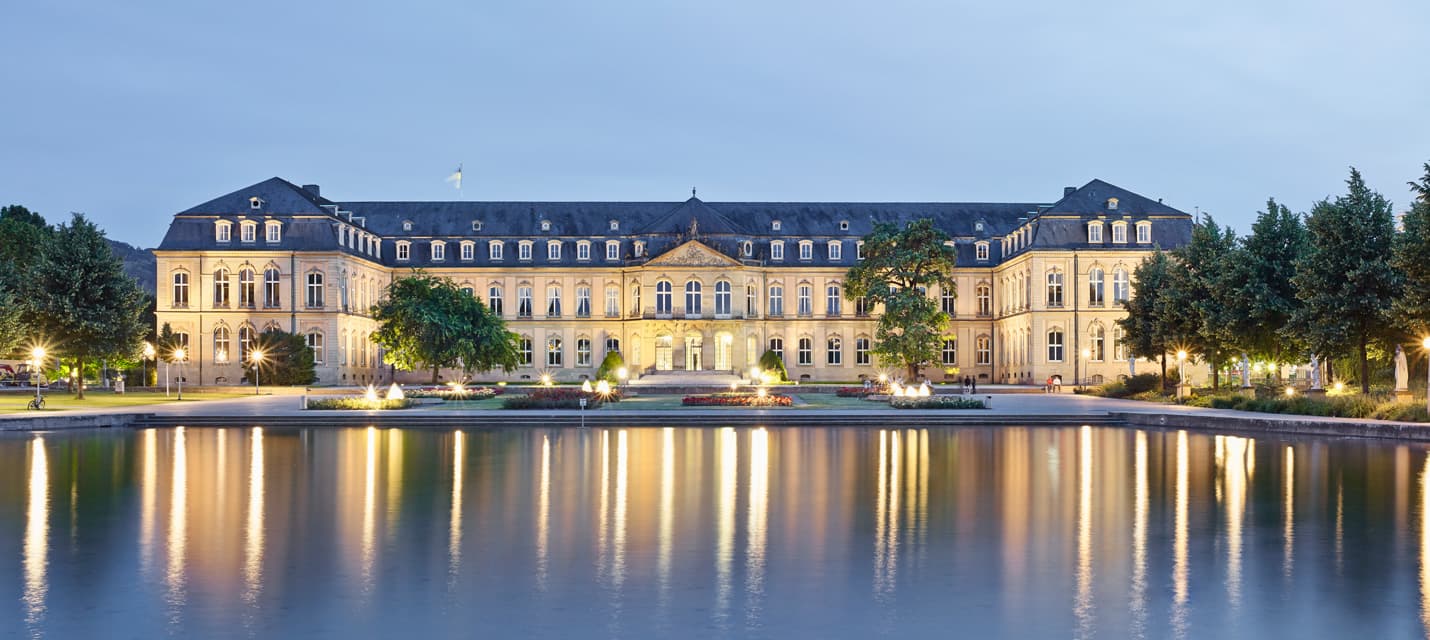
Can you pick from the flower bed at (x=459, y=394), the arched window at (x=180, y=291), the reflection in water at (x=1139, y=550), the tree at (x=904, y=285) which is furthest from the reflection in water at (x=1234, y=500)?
the arched window at (x=180, y=291)

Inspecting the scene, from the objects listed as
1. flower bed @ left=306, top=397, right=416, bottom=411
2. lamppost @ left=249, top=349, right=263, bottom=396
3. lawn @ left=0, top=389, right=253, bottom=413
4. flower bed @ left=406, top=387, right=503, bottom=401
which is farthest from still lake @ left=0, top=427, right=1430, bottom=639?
lamppost @ left=249, top=349, right=263, bottom=396

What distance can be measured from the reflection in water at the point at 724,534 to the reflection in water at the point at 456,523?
2.35 m

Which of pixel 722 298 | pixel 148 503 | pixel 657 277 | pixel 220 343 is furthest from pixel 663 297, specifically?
pixel 148 503

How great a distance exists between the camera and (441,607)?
10.8m

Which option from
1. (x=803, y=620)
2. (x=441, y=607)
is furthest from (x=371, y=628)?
(x=803, y=620)

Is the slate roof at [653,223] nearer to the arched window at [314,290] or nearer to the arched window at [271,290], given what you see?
the arched window at [314,290]

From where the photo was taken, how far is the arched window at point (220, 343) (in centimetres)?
7038

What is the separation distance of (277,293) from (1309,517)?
6446 cm

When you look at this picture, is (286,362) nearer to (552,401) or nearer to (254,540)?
(552,401)

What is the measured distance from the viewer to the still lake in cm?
1038

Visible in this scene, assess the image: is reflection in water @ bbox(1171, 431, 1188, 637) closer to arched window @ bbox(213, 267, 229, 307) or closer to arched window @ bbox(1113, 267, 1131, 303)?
arched window @ bbox(1113, 267, 1131, 303)

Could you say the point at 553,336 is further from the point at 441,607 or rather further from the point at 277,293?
the point at 441,607

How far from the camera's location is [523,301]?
8325cm

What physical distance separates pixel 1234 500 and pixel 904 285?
171ft
